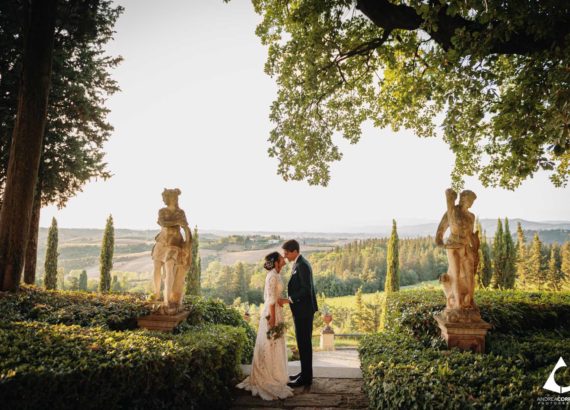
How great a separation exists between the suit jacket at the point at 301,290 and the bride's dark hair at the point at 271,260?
0.39 m

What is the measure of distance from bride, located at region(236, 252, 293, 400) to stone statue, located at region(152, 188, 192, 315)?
159 cm


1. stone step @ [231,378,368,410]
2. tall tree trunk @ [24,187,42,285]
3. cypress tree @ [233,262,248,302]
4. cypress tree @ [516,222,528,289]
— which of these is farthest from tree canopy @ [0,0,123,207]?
cypress tree @ [516,222,528,289]

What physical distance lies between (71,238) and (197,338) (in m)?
55.7

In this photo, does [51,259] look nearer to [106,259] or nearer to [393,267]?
[106,259]

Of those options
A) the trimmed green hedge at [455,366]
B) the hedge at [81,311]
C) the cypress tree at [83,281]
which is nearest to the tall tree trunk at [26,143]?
the hedge at [81,311]

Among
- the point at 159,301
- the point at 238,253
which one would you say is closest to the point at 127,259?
the point at 238,253

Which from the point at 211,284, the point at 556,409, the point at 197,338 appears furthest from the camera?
the point at 211,284

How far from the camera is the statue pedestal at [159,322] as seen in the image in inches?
219

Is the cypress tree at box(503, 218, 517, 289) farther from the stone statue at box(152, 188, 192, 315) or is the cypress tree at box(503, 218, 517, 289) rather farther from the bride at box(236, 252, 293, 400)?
the stone statue at box(152, 188, 192, 315)

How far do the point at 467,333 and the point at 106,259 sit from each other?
69.5 feet

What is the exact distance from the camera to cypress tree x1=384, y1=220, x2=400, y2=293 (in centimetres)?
1928

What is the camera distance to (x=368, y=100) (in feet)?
31.7

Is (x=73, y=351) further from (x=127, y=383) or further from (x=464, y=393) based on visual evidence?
(x=464, y=393)

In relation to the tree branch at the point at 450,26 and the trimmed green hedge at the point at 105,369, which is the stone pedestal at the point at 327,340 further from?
the tree branch at the point at 450,26
